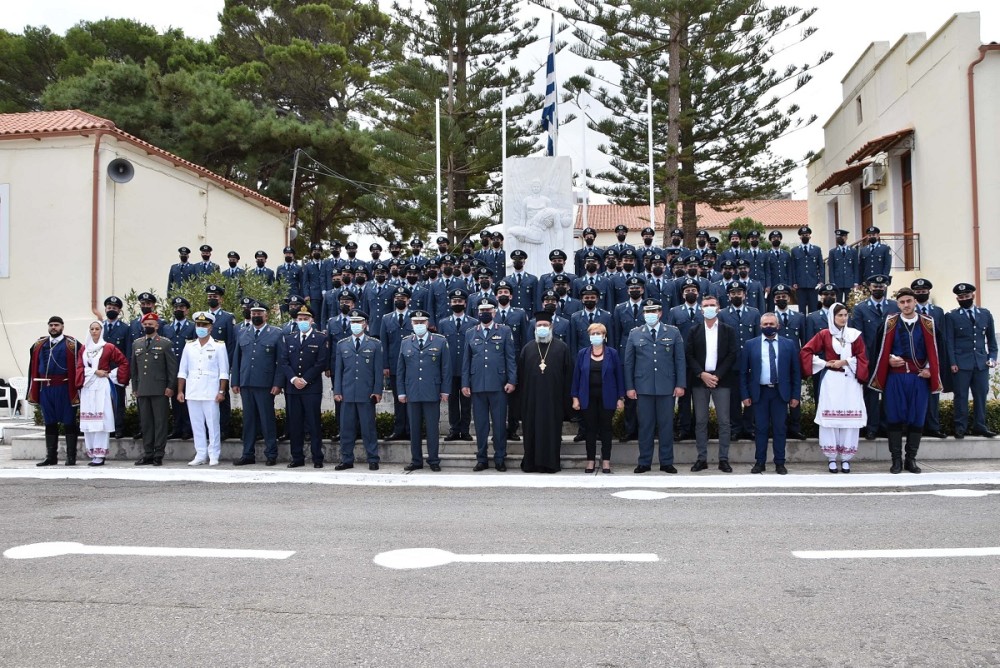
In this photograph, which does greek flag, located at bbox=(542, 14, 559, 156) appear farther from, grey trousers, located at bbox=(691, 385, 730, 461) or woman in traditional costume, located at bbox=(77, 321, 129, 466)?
woman in traditional costume, located at bbox=(77, 321, 129, 466)

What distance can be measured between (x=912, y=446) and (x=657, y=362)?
252cm

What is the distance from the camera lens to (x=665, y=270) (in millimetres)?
11797

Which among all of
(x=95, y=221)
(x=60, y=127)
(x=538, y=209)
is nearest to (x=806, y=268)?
(x=538, y=209)

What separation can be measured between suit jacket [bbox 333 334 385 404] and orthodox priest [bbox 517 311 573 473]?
5.08ft

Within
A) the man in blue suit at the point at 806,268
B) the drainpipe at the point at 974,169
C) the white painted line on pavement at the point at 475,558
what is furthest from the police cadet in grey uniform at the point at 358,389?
the drainpipe at the point at 974,169

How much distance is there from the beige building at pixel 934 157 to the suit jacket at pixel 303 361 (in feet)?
39.8

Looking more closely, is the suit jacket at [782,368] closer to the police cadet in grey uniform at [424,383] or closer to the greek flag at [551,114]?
the police cadet in grey uniform at [424,383]

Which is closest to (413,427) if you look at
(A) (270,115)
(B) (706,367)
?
(B) (706,367)

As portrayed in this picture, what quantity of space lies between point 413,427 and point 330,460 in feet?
4.21

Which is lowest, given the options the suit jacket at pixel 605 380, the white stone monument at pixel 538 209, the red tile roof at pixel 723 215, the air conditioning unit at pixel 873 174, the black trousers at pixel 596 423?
the black trousers at pixel 596 423

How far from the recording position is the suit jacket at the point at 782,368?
28.8 feet

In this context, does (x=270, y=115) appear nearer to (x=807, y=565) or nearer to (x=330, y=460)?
(x=330, y=460)

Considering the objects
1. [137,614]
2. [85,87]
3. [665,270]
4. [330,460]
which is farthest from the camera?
[85,87]

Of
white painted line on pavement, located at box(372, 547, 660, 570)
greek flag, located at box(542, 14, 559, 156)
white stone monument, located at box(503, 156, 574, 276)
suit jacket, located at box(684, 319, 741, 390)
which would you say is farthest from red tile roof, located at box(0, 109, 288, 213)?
white painted line on pavement, located at box(372, 547, 660, 570)
